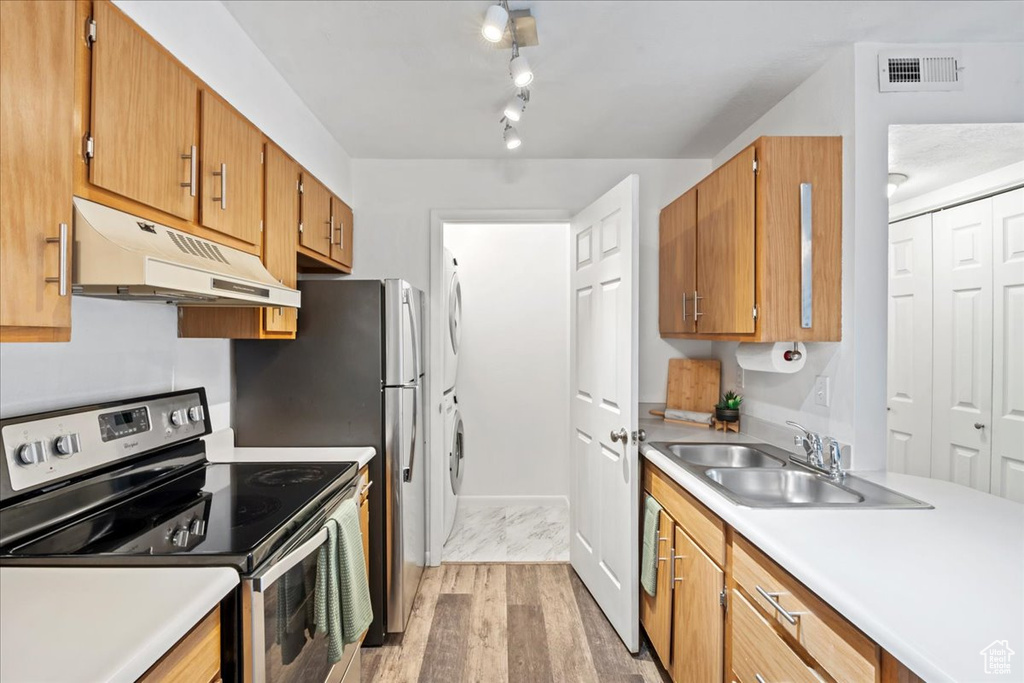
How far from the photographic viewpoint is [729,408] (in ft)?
8.74

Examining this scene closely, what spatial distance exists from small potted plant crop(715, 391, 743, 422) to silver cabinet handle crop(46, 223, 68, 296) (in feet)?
8.50

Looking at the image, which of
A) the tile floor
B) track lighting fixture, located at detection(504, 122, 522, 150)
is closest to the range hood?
track lighting fixture, located at detection(504, 122, 522, 150)

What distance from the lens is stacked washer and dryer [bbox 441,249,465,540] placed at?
328cm

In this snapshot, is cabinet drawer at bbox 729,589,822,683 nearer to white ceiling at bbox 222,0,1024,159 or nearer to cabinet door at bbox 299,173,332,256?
white ceiling at bbox 222,0,1024,159

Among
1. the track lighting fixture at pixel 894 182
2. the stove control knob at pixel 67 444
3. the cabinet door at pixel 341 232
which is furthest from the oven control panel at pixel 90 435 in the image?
the track lighting fixture at pixel 894 182

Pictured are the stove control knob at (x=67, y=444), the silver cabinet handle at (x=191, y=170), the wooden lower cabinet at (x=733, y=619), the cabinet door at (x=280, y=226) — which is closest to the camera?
the wooden lower cabinet at (x=733, y=619)

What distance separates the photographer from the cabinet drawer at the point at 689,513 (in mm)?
1602

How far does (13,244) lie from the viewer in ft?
2.99

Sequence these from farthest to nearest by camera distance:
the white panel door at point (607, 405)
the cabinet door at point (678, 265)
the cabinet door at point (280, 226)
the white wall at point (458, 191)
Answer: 1. the white wall at point (458, 191)
2. the cabinet door at point (678, 265)
3. the white panel door at point (607, 405)
4. the cabinet door at point (280, 226)

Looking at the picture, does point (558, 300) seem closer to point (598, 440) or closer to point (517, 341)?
point (517, 341)

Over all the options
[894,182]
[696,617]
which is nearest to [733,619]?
[696,617]

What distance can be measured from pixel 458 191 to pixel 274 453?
72.3 inches

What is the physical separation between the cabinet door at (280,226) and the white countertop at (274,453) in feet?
1.70

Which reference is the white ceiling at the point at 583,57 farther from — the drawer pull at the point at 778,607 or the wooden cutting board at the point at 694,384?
the drawer pull at the point at 778,607
